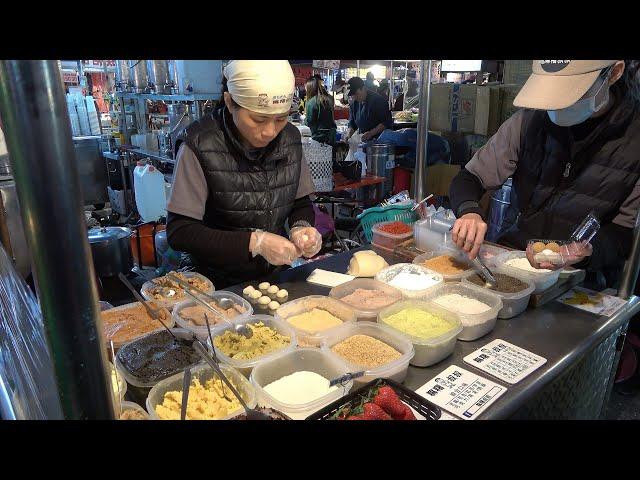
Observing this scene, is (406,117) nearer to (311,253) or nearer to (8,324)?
(311,253)

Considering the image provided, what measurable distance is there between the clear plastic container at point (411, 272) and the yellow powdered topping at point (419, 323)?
0.11m

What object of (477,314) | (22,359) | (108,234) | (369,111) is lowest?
(108,234)

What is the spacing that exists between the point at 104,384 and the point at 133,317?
1.38 metres

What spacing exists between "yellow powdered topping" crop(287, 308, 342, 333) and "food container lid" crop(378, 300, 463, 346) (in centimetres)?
20

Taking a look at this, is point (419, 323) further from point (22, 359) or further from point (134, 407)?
point (22, 359)

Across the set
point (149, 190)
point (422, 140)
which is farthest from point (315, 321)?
point (149, 190)

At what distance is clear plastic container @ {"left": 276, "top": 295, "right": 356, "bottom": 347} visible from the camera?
1646 millimetres

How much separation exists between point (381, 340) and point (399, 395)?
0.32m

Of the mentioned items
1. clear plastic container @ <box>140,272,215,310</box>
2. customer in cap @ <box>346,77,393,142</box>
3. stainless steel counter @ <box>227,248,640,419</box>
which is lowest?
stainless steel counter @ <box>227,248,640,419</box>

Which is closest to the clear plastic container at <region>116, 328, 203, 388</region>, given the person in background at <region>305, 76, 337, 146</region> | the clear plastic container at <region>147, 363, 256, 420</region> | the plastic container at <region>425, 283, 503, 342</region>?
the clear plastic container at <region>147, 363, 256, 420</region>

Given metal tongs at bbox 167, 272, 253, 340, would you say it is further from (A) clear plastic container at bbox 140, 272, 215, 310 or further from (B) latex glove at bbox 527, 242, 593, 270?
(B) latex glove at bbox 527, 242, 593, 270

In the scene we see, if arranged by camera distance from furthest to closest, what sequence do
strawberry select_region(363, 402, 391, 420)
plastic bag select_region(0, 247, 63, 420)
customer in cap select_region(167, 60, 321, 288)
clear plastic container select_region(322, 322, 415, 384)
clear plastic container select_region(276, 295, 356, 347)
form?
customer in cap select_region(167, 60, 321, 288) → clear plastic container select_region(276, 295, 356, 347) → clear plastic container select_region(322, 322, 415, 384) → strawberry select_region(363, 402, 391, 420) → plastic bag select_region(0, 247, 63, 420)

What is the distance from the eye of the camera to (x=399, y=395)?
4.47ft
